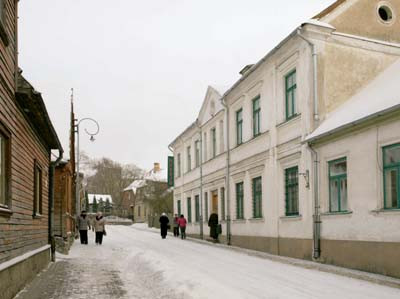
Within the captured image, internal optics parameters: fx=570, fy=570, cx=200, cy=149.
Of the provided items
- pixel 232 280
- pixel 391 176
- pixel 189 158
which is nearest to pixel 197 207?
Answer: pixel 189 158

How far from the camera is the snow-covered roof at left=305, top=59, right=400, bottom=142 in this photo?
13023mm

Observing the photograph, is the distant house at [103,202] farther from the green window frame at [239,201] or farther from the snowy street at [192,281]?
the snowy street at [192,281]

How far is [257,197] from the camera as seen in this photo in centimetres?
2138

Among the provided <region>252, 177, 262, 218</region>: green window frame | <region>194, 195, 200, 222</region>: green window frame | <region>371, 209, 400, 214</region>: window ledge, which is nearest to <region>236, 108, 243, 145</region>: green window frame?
<region>252, 177, 262, 218</region>: green window frame

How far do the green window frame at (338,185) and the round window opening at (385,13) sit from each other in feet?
18.5

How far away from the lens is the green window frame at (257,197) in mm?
21031

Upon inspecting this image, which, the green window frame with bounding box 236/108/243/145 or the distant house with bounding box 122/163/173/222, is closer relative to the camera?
the green window frame with bounding box 236/108/243/145

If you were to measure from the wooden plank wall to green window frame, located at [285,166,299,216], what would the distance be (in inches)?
314

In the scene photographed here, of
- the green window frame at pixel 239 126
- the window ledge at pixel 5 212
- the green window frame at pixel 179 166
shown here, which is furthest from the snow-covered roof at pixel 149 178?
the window ledge at pixel 5 212

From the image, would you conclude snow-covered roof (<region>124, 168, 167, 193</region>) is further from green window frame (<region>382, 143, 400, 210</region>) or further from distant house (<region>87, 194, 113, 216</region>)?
green window frame (<region>382, 143, 400, 210</region>)

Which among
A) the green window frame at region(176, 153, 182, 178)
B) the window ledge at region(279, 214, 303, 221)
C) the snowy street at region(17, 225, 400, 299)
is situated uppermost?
the green window frame at region(176, 153, 182, 178)

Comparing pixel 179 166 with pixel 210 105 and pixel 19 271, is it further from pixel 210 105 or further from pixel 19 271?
pixel 19 271

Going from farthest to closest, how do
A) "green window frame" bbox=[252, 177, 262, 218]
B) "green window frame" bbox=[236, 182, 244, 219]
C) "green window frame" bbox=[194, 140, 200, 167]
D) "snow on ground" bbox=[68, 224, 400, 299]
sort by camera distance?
"green window frame" bbox=[194, 140, 200, 167] < "green window frame" bbox=[236, 182, 244, 219] < "green window frame" bbox=[252, 177, 262, 218] < "snow on ground" bbox=[68, 224, 400, 299]

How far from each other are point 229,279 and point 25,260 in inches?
163
